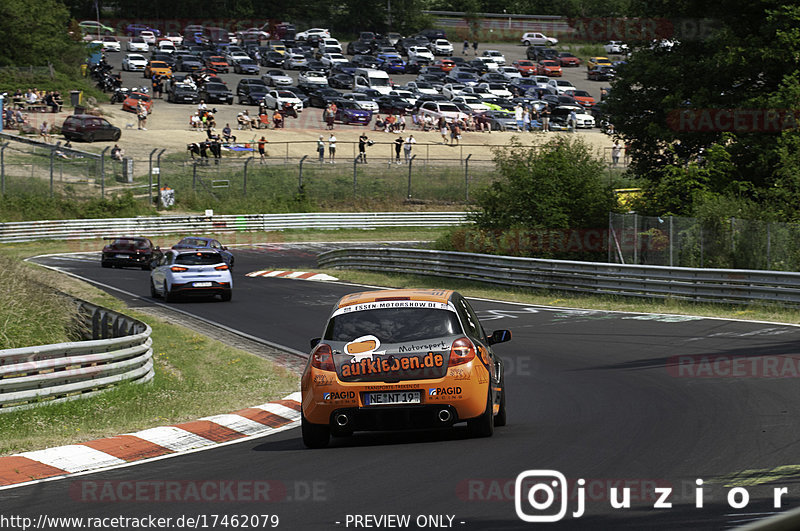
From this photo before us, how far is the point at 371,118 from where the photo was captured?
243 feet

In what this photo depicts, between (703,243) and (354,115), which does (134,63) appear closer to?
(354,115)

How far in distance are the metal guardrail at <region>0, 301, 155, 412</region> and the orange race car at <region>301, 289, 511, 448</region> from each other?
4.39m

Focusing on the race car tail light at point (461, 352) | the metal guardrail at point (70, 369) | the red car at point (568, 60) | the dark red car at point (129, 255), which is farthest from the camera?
the red car at point (568, 60)

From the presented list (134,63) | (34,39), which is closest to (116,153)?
(34,39)

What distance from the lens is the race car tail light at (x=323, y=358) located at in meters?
9.89

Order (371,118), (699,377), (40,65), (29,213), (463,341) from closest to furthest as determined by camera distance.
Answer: (463,341), (699,377), (29,213), (371,118), (40,65)

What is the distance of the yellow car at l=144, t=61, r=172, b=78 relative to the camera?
270 ft

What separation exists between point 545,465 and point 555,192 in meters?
23.3

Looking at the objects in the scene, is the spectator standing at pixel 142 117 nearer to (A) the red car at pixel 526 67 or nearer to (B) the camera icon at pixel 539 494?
(A) the red car at pixel 526 67

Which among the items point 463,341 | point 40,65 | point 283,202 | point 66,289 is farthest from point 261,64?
point 463,341

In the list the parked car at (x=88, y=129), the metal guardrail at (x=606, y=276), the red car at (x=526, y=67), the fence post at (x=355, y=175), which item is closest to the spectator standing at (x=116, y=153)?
the parked car at (x=88, y=129)

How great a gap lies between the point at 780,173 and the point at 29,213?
35367 mm

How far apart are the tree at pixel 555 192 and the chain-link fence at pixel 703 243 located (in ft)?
9.42

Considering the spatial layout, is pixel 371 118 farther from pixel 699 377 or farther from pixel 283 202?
pixel 699 377
